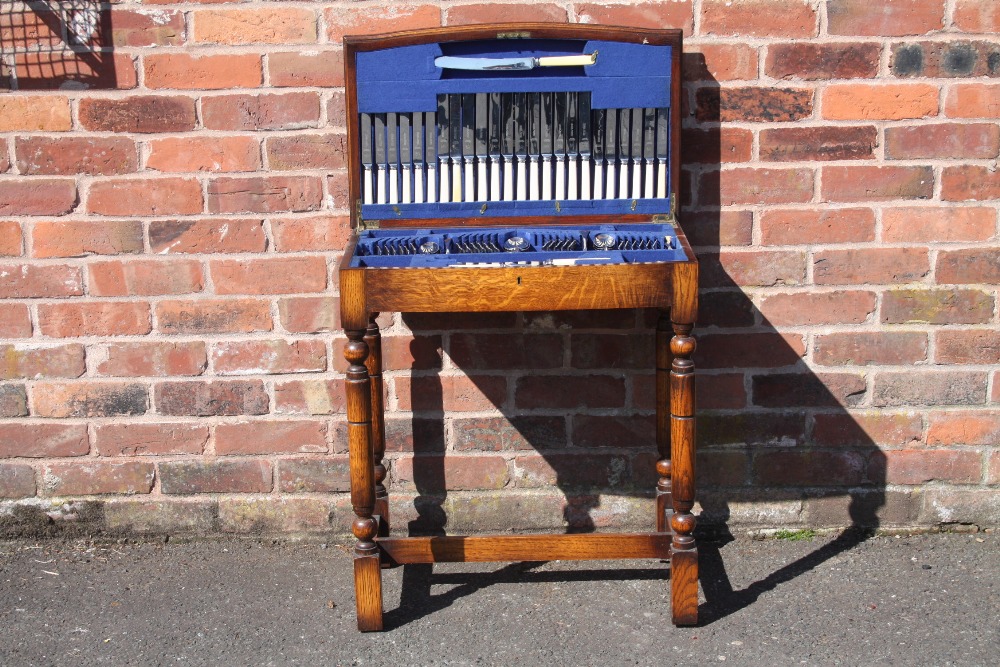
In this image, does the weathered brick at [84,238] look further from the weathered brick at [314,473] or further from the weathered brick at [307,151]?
the weathered brick at [314,473]

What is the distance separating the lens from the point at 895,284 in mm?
3078

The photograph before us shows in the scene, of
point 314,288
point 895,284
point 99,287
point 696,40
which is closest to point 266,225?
point 314,288

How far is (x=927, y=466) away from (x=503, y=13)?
6.11ft

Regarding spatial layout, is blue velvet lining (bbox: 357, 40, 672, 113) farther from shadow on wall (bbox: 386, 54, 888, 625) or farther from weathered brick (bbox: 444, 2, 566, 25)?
shadow on wall (bbox: 386, 54, 888, 625)

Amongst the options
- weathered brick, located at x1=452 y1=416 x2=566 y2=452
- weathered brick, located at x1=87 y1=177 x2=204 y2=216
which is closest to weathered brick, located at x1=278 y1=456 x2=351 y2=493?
weathered brick, located at x1=452 y1=416 x2=566 y2=452

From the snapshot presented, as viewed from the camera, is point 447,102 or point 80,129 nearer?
point 447,102

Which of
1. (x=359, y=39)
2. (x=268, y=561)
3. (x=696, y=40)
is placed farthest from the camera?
(x=268, y=561)

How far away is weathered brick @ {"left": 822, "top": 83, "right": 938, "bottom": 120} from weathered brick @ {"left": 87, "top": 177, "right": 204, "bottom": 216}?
6.07ft

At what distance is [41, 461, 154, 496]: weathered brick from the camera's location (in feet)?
10.5

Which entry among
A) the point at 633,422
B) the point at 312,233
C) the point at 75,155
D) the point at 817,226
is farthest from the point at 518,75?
the point at 75,155

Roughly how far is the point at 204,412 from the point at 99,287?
482 mm

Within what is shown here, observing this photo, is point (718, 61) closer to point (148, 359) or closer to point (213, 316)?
point (213, 316)

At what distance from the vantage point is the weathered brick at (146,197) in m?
3.03

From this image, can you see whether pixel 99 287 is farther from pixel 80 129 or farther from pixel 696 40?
pixel 696 40
